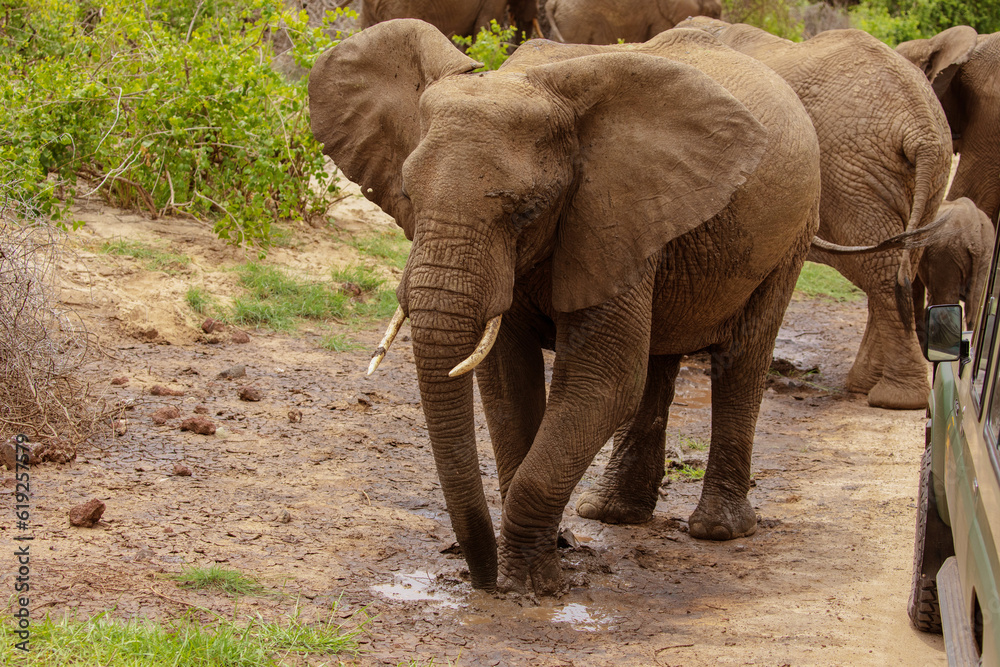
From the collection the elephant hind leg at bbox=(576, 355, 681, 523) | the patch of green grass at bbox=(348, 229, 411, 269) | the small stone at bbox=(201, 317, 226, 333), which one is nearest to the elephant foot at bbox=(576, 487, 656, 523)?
the elephant hind leg at bbox=(576, 355, 681, 523)

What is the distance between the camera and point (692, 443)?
6703 millimetres

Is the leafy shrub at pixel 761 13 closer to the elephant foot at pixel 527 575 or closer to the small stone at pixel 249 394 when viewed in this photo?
the small stone at pixel 249 394

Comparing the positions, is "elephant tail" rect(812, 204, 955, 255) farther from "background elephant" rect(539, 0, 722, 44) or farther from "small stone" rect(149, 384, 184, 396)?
"background elephant" rect(539, 0, 722, 44)

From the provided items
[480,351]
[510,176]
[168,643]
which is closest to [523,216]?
[510,176]

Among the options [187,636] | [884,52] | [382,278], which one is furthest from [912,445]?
[187,636]

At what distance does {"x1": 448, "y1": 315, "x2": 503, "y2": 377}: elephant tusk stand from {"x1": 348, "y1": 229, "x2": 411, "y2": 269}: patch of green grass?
5.68 m

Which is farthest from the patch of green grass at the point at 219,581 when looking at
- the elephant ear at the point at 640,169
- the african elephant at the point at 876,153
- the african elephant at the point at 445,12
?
the african elephant at the point at 445,12

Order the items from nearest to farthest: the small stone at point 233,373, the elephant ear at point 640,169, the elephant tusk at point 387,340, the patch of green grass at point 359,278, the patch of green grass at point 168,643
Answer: the patch of green grass at point 168,643, the elephant tusk at point 387,340, the elephant ear at point 640,169, the small stone at point 233,373, the patch of green grass at point 359,278

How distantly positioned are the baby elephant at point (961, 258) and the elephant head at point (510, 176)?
13.9 feet

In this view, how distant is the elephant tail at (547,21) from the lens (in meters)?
12.8

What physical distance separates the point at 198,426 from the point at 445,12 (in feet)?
25.3

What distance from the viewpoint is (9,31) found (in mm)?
9203

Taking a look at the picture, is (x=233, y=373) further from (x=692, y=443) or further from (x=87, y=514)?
(x=692, y=443)

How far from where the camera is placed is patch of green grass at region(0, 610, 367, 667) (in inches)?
119
